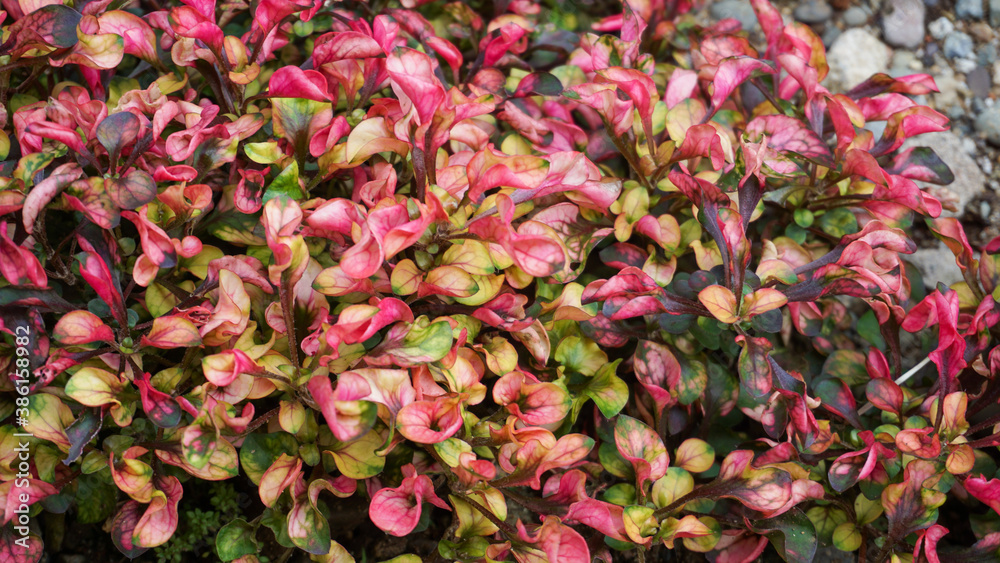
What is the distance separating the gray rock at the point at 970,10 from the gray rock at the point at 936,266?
0.95 m

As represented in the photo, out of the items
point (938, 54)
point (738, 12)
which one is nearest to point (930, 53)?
point (938, 54)

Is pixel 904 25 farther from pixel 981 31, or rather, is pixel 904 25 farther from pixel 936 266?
pixel 936 266

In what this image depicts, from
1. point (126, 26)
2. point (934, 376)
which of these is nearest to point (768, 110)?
point (934, 376)

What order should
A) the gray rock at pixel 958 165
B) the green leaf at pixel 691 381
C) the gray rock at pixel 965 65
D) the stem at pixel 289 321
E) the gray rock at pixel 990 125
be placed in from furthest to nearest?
the gray rock at pixel 965 65
the gray rock at pixel 990 125
the gray rock at pixel 958 165
the green leaf at pixel 691 381
the stem at pixel 289 321

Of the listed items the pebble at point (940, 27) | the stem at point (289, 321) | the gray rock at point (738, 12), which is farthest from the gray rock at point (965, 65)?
the stem at point (289, 321)

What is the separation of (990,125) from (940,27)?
0.41 m

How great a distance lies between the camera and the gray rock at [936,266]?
6.03 feet

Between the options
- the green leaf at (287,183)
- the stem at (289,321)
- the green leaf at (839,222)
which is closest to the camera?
the stem at (289,321)

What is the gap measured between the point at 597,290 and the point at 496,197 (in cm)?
25

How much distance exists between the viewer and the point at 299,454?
1280mm

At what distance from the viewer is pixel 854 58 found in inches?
87.0

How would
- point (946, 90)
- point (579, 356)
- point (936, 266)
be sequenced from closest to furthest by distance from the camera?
point (579, 356)
point (936, 266)
point (946, 90)

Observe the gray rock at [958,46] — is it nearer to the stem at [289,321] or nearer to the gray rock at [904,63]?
the gray rock at [904,63]

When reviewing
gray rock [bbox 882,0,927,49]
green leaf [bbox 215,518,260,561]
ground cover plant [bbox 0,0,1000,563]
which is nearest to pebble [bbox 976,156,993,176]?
gray rock [bbox 882,0,927,49]
